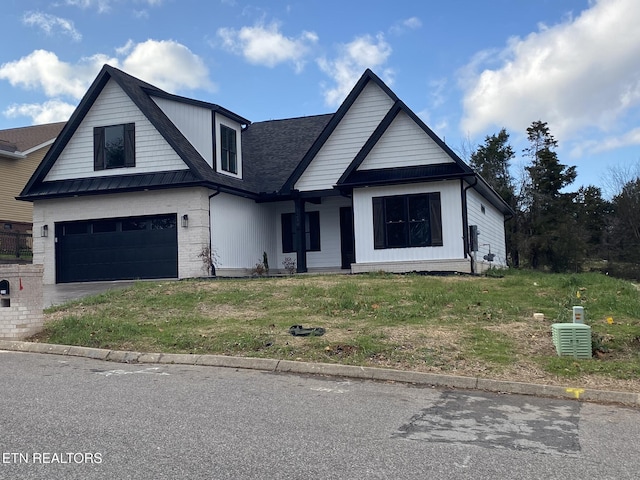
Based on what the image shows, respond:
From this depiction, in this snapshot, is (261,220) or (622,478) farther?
(261,220)

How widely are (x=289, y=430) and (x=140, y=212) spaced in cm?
1610

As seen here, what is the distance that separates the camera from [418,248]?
18.5 metres

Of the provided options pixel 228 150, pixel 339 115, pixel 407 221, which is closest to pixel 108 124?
pixel 228 150

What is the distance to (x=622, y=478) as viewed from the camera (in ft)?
15.2

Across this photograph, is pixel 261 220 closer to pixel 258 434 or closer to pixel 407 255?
pixel 407 255

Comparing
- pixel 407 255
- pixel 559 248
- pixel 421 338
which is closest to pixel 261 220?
pixel 407 255

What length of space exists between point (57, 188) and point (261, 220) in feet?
23.6

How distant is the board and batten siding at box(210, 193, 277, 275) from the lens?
20.6 m

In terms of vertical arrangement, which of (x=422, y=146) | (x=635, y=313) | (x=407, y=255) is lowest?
(x=635, y=313)

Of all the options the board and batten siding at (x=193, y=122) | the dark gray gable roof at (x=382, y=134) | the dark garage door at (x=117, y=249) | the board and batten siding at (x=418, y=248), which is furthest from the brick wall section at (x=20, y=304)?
the board and batten siding at (x=193, y=122)

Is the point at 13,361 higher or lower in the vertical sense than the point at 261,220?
lower

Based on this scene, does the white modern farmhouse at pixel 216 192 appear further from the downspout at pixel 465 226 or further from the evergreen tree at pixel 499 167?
the evergreen tree at pixel 499 167

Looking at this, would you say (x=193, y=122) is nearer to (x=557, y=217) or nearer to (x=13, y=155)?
(x=13, y=155)

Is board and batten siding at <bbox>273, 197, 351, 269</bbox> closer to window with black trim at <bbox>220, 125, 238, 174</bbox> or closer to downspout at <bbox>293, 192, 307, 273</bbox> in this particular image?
downspout at <bbox>293, 192, 307, 273</bbox>
